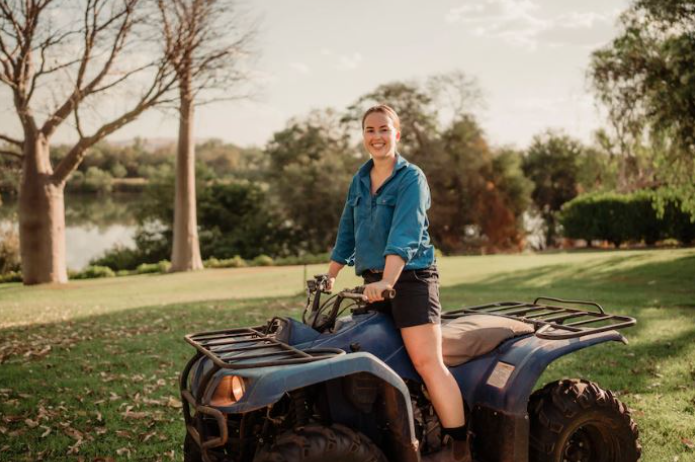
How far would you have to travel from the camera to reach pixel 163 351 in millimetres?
8352

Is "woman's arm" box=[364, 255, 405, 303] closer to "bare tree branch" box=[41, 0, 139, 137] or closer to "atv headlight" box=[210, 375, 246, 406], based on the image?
"atv headlight" box=[210, 375, 246, 406]

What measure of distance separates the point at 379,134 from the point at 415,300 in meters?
0.95

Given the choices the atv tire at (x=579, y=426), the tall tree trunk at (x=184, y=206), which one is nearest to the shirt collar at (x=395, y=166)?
the atv tire at (x=579, y=426)

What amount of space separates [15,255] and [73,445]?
856 inches

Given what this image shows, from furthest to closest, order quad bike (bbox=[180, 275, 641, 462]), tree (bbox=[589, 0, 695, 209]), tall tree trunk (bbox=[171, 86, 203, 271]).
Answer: tall tree trunk (bbox=[171, 86, 203, 271]) < tree (bbox=[589, 0, 695, 209]) < quad bike (bbox=[180, 275, 641, 462])

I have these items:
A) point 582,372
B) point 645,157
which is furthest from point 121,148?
point 582,372

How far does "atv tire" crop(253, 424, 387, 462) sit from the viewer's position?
114 inches

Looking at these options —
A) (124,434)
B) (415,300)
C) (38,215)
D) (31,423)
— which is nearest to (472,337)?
(415,300)

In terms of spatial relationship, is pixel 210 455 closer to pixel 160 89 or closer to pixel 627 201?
pixel 160 89

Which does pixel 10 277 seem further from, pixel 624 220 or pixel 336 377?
pixel 624 220

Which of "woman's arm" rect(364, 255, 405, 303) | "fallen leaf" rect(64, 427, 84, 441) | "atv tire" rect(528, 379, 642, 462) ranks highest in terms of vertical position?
"woman's arm" rect(364, 255, 405, 303)

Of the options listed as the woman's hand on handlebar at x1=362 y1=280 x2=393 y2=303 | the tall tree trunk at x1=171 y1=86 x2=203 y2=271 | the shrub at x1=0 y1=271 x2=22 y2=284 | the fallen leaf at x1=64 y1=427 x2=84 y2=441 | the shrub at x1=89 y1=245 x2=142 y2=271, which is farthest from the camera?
the shrub at x1=89 y1=245 x2=142 y2=271

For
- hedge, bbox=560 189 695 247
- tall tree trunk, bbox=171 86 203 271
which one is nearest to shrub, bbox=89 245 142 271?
tall tree trunk, bbox=171 86 203 271

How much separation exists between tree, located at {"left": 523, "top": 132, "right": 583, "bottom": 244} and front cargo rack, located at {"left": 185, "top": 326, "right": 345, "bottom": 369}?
4224 cm
